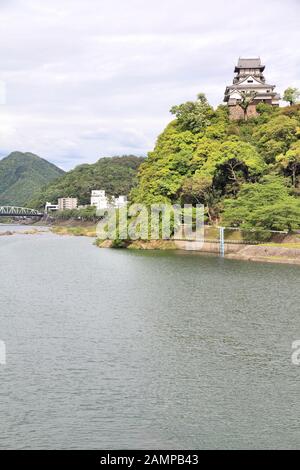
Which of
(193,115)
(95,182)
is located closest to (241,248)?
(193,115)

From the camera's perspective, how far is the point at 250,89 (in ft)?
285

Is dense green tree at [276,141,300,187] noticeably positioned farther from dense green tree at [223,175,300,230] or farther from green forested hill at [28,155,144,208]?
green forested hill at [28,155,144,208]

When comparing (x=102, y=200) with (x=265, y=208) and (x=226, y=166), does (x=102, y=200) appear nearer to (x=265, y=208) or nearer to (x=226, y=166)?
(x=226, y=166)

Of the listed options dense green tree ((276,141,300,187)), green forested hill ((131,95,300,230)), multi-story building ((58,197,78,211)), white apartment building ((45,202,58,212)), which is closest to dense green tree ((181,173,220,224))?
green forested hill ((131,95,300,230))

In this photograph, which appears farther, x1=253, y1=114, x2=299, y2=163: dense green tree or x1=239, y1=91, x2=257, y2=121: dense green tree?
x1=239, y1=91, x2=257, y2=121: dense green tree

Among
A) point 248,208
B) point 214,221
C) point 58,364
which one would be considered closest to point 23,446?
point 58,364

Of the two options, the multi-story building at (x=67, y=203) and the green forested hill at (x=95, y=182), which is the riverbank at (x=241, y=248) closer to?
the green forested hill at (x=95, y=182)

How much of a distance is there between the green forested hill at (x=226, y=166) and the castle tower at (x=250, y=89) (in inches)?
248

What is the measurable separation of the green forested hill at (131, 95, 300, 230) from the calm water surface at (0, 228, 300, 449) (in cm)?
2092

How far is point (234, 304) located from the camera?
3109cm

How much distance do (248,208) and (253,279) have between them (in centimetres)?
1946

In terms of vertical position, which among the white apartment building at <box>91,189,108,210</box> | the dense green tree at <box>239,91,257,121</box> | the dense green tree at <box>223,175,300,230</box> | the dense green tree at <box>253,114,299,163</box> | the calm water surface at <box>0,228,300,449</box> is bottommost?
the calm water surface at <box>0,228,300,449</box>

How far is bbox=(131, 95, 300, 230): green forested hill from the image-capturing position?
2338 inches
